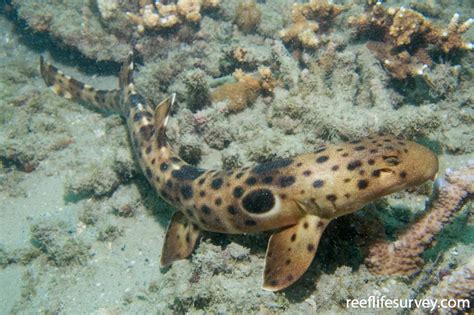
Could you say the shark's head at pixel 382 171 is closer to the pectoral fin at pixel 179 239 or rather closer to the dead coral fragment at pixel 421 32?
the pectoral fin at pixel 179 239

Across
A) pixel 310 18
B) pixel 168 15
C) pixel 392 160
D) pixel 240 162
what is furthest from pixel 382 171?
pixel 168 15

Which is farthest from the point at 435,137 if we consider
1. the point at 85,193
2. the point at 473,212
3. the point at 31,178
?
the point at 31,178

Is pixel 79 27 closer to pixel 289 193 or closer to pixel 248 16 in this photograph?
pixel 248 16

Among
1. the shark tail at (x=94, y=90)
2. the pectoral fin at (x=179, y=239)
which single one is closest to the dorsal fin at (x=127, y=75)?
the shark tail at (x=94, y=90)

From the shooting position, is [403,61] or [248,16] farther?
[248,16]

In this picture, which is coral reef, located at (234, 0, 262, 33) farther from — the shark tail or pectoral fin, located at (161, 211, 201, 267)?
pectoral fin, located at (161, 211, 201, 267)

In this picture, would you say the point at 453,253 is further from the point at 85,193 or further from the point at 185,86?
the point at 85,193
